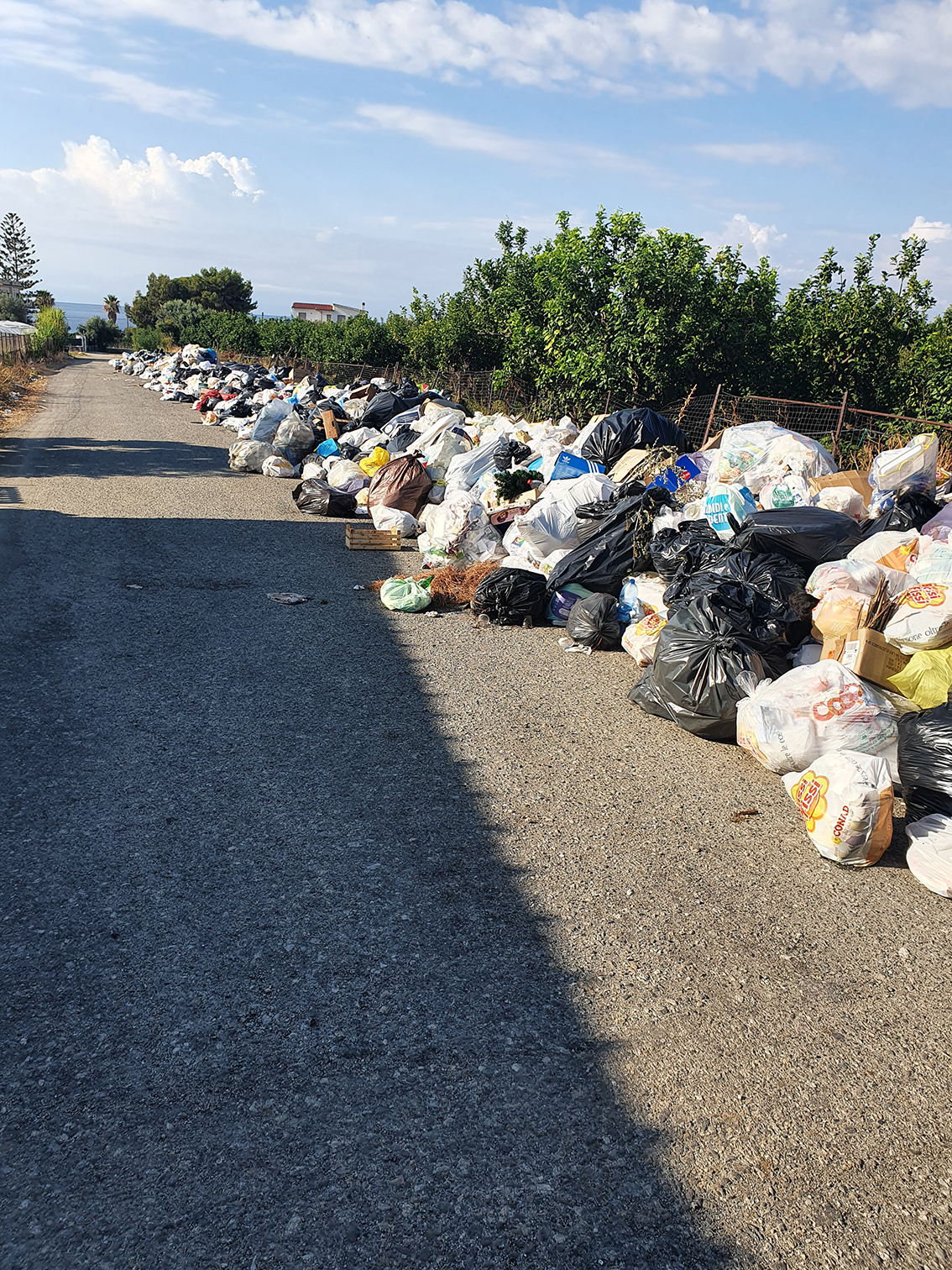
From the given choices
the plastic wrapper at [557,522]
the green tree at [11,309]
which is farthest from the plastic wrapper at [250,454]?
the green tree at [11,309]

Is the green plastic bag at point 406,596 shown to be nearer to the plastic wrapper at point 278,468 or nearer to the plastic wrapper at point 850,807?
the plastic wrapper at point 850,807

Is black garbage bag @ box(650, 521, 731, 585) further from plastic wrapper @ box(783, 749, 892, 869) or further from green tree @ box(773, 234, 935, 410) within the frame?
green tree @ box(773, 234, 935, 410)

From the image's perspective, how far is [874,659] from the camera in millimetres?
4230

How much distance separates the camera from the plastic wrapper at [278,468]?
12320mm

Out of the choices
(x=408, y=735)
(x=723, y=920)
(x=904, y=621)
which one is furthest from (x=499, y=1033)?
(x=904, y=621)

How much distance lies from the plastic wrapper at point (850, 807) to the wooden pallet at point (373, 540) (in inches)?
220

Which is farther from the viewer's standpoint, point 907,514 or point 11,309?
point 11,309

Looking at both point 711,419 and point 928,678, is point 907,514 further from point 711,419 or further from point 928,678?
point 711,419

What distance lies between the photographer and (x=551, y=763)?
4262mm

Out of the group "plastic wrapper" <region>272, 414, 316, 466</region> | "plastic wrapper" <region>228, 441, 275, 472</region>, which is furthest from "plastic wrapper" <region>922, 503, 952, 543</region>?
"plastic wrapper" <region>228, 441, 275, 472</region>

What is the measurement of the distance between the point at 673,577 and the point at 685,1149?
3775 mm

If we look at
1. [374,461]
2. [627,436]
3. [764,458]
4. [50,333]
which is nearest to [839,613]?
[764,458]

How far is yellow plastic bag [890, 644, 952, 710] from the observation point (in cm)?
411

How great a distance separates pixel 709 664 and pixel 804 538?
133cm
